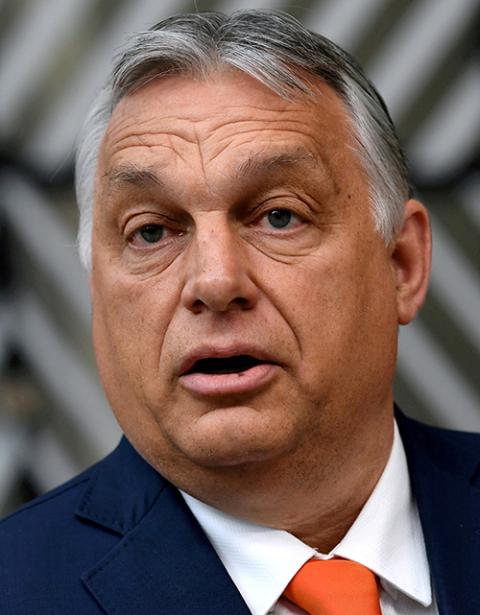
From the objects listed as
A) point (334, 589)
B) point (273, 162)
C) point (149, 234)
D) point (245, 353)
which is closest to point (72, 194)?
point (149, 234)

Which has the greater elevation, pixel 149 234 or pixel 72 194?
pixel 149 234

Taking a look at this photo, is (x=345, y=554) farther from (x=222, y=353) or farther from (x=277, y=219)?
(x=277, y=219)

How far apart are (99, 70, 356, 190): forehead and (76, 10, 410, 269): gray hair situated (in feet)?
0.06

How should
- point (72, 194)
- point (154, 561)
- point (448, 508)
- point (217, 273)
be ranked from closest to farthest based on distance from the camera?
point (217, 273)
point (154, 561)
point (448, 508)
point (72, 194)

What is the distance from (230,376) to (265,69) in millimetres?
463

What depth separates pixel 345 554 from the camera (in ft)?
5.45

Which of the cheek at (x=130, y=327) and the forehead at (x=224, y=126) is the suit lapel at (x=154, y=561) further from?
the forehead at (x=224, y=126)

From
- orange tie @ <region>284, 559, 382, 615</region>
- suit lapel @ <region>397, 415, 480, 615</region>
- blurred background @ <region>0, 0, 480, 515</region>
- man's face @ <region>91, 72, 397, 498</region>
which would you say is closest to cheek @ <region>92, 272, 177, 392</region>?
man's face @ <region>91, 72, 397, 498</region>

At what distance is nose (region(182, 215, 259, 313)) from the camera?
4.99ft

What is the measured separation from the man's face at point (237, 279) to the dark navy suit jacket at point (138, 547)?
0.31 feet

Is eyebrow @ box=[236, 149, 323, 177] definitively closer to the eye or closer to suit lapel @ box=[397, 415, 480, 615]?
the eye

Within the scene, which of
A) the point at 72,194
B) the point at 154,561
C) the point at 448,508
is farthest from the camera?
the point at 72,194

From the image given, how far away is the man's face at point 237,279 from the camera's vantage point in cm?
156

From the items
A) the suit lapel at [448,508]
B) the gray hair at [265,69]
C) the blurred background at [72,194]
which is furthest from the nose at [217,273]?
the blurred background at [72,194]
